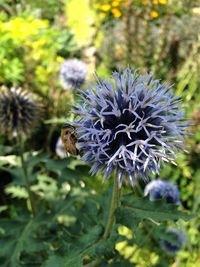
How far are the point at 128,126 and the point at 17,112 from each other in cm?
111

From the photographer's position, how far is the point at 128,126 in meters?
1.22

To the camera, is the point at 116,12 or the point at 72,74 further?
the point at 116,12

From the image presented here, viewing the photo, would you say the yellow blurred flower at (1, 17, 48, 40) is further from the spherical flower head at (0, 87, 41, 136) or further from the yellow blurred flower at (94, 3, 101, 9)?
the yellow blurred flower at (94, 3, 101, 9)

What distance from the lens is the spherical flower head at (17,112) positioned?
2.19m

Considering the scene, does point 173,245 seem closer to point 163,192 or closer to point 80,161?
point 163,192

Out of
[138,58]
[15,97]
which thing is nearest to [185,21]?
[138,58]

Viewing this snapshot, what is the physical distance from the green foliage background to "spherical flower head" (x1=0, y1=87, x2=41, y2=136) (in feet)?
0.39

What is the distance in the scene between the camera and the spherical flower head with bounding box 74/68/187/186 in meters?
1.22

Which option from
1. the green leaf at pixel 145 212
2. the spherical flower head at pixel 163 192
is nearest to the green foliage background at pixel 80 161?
the green leaf at pixel 145 212

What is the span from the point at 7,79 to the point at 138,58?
39.8 inches

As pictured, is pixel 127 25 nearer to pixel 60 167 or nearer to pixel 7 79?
pixel 7 79

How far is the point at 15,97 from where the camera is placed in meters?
2.25

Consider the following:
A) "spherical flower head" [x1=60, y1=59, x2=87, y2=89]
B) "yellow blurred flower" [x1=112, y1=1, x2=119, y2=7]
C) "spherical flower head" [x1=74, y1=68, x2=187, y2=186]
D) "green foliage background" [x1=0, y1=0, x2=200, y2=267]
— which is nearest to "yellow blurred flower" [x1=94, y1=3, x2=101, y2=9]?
"green foliage background" [x1=0, y1=0, x2=200, y2=267]

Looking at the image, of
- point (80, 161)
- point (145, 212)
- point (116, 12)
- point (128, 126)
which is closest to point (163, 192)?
point (80, 161)
